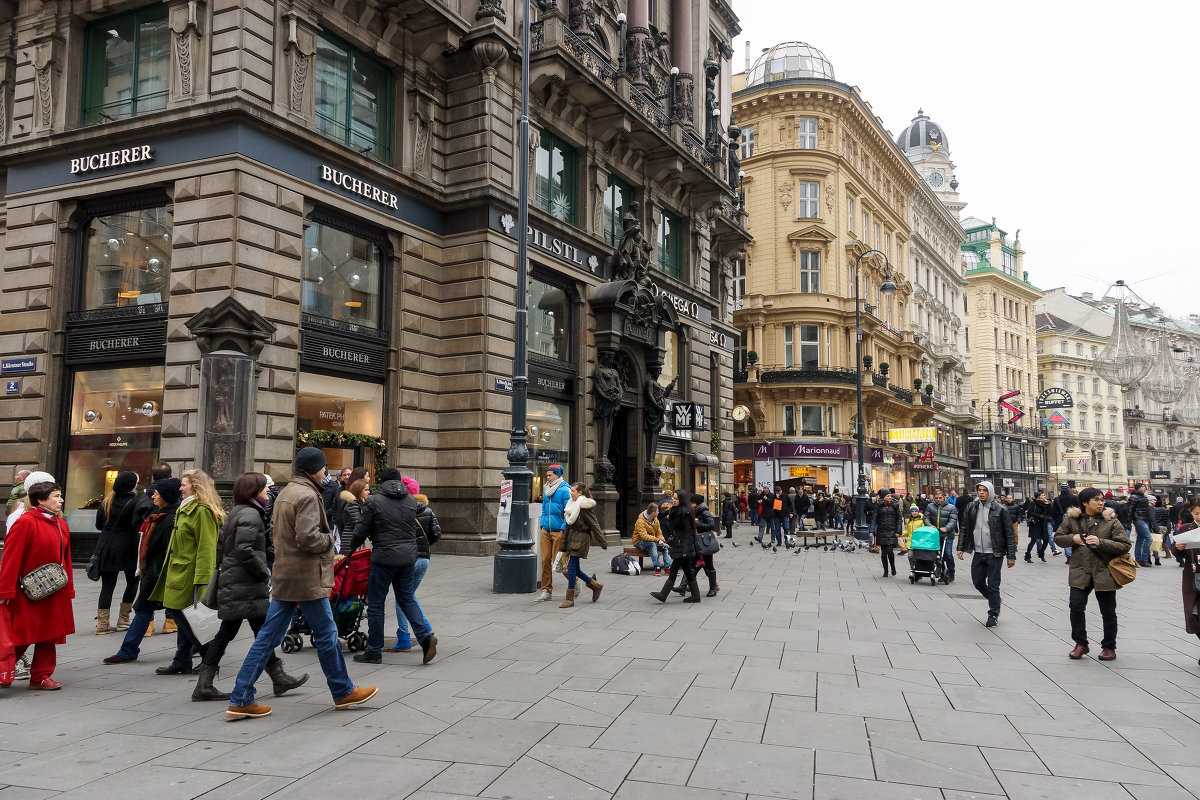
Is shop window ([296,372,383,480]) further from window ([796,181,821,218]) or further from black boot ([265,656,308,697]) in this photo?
window ([796,181,821,218])

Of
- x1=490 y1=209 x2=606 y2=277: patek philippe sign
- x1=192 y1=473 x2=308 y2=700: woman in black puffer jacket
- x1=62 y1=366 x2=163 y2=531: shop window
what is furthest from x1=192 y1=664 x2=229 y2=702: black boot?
x1=490 y1=209 x2=606 y2=277: patek philippe sign

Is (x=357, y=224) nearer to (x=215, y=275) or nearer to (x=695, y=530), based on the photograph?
(x=215, y=275)

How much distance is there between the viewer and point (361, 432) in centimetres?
1798

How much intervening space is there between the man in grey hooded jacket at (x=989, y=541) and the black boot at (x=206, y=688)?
9026 millimetres

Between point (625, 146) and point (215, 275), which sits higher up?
point (625, 146)

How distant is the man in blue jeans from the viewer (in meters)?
8.15

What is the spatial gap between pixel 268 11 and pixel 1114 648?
16154mm

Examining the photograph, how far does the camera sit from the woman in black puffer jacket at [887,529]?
17672mm

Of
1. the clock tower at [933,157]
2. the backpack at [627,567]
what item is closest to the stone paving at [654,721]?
the backpack at [627,567]

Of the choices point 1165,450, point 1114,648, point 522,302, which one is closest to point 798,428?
point 522,302

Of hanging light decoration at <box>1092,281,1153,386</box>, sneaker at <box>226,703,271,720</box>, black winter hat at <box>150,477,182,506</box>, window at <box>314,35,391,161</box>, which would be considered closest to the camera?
sneaker at <box>226,703,271,720</box>

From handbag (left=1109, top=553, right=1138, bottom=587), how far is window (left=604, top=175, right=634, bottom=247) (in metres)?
17.4

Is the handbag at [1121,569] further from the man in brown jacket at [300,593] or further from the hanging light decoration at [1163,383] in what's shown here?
the hanging light decoration at [1163,383]

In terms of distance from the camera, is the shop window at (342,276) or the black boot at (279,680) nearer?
the black boot at (279,680)
